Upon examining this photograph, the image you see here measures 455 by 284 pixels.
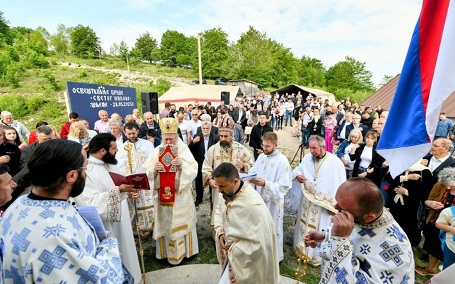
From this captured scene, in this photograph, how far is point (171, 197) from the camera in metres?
4.15

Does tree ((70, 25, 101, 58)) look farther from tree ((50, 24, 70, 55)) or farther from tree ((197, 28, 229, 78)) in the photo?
tree ((197, 28, 229, 78))

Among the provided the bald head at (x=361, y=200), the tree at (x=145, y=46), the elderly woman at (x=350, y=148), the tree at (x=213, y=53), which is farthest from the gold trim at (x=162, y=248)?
the tree at (x=145, y=46)

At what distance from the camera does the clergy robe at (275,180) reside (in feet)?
12.7

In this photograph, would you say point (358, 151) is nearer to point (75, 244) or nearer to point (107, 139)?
point (107, 139)

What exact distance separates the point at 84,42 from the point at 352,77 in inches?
2955

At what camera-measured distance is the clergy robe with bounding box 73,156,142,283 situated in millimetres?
2930

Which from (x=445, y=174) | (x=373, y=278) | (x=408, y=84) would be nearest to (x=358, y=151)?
(x=445, y=174)

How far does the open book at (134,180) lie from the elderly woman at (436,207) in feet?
13.2

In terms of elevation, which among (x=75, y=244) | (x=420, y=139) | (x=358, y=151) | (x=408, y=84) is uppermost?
(x=408, y=84)

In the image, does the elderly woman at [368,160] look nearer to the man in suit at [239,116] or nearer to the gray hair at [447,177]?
the gray hair at [447,177]

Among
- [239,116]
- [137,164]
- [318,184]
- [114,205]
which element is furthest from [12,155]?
[239,116]

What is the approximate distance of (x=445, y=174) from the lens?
3.40m

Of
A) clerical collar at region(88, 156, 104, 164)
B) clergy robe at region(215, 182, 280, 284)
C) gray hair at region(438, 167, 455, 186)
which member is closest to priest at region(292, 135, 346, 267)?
gray hair at region(438, 167, 455, 186)

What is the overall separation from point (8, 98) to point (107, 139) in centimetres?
2516
